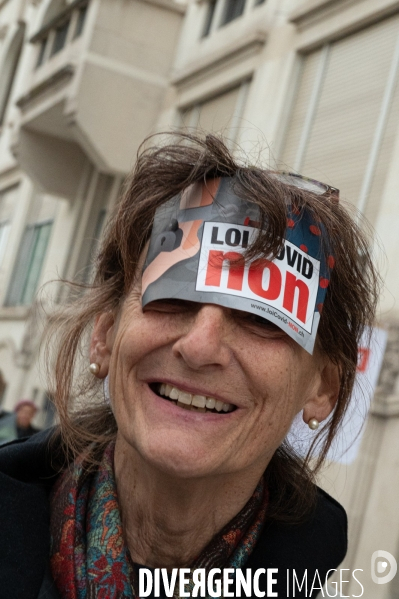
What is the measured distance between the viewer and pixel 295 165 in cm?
969

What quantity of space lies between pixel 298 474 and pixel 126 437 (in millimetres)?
707

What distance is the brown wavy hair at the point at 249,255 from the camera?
2297mm

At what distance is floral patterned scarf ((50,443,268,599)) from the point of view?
7.09ft

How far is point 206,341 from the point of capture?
6.89 feet

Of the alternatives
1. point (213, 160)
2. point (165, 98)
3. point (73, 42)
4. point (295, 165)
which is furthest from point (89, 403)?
point (73, 42)

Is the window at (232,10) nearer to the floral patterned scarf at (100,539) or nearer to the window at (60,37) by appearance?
the window at (60,37)

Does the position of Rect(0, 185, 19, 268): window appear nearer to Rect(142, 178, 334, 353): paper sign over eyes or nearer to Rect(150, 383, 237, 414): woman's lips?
Rect(142, 178, 334, 353): paper sign over eyes

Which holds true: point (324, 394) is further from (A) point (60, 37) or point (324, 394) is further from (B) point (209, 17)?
(A) point (60, 37)

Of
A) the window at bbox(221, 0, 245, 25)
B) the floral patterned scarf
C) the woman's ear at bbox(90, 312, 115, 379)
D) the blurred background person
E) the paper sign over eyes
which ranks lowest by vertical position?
the blurred background person

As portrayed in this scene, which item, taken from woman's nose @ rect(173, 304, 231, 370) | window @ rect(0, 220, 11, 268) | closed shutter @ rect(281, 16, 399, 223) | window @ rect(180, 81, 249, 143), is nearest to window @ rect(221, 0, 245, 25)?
window @ rect(180, 81, 249, 143)

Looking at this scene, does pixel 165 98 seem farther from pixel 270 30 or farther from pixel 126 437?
pixel 126 437

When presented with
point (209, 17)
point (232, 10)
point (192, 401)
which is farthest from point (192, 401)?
point (209, 17)

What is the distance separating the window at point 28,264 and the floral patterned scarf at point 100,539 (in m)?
14.7

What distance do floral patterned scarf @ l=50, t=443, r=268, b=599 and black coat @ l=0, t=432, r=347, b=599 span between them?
4cm
